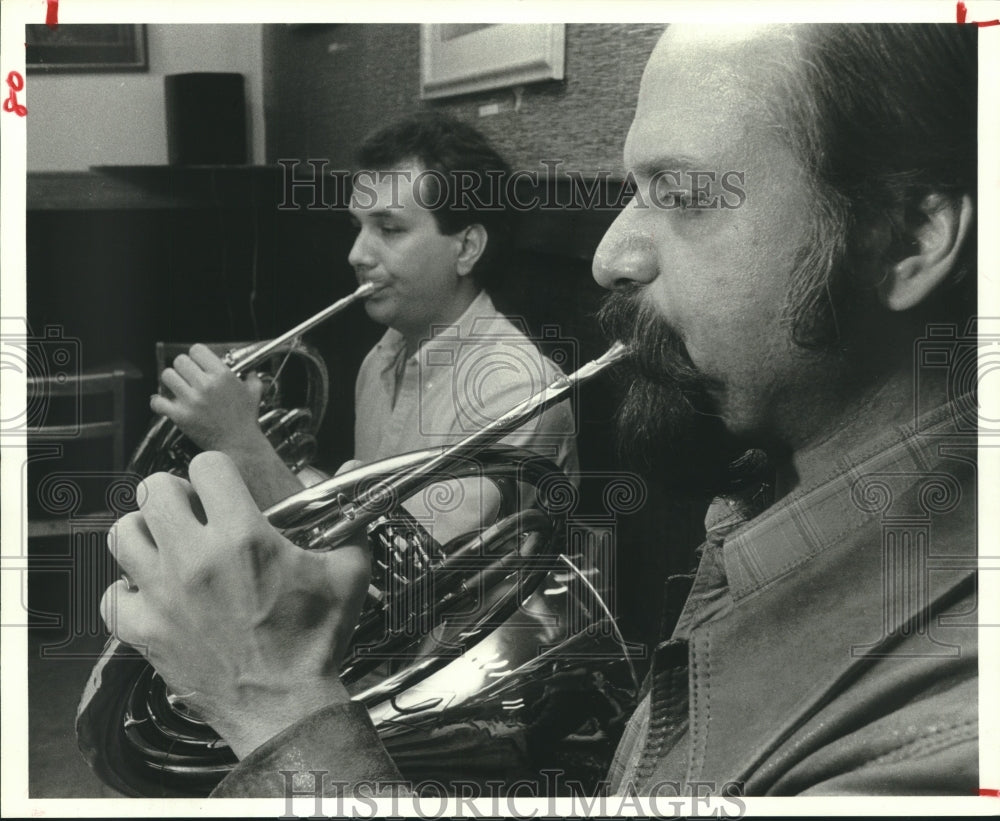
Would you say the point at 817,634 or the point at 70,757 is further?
the point at 70,757

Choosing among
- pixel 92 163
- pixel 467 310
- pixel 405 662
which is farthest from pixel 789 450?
pixel 92 163

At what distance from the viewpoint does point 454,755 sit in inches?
46.5

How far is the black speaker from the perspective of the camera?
3.85ft

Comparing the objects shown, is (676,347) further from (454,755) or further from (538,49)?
(454,755)

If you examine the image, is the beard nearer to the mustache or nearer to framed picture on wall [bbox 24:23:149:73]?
the mustache

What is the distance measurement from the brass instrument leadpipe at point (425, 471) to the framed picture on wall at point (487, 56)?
325 mm

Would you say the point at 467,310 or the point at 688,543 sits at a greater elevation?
the point at 467,310

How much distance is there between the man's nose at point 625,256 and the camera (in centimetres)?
112

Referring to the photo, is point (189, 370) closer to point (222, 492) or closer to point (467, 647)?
point (222, 492)

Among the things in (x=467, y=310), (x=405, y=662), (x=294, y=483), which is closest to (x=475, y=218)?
(x=467, y=310)

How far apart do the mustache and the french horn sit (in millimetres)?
23

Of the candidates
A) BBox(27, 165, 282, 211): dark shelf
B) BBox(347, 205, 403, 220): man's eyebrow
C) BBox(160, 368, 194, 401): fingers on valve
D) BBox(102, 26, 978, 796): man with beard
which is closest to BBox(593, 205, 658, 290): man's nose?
BBox(102, 26, 978, 796): man with beard

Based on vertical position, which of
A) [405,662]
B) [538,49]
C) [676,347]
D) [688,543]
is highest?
[538,49]

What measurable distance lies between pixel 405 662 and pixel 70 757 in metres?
0.42
